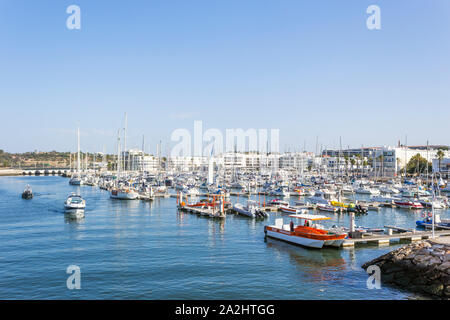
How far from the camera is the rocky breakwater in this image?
19.2 meters

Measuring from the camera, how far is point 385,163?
13700 centimetres

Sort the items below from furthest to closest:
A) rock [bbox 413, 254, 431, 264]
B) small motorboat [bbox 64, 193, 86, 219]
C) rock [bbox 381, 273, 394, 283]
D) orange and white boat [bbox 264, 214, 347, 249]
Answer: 1. small motorboat [bbox 64, 193, 86, 219]
2. orange and white boat [bbox 264, 214, 347, 249]
3. rock [bbox 381, 273, 394, 283]
4. rock [bbox 413, 254, 431, 264]

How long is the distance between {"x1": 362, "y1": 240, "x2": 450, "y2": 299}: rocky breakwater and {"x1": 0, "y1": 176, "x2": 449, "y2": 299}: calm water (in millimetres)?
1178

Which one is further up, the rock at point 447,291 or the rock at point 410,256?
the rock at point 410,256

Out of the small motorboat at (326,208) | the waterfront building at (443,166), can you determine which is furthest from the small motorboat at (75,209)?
the waterfront building at (443,166)

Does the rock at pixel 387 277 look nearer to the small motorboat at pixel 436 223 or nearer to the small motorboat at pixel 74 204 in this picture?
the small motorboat at pixel 436 223

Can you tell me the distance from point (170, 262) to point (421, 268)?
1505 cm

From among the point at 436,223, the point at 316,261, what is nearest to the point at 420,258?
the point at 316,261

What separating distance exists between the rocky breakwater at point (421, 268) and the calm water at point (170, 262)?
1178 mm

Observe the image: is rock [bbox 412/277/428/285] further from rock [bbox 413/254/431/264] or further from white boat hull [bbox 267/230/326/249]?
white boat hull [bbox 267/230/326/249]

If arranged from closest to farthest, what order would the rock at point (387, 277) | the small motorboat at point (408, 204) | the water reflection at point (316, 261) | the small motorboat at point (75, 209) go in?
the rock at point (387, 277) < the water reflection at point (316, 261) < the small motorboat at point (75, 209) < the small motorboat at point (408, 204)

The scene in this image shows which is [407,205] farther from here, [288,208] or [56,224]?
[56,224]

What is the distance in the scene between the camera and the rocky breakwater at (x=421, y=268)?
63.1 ft

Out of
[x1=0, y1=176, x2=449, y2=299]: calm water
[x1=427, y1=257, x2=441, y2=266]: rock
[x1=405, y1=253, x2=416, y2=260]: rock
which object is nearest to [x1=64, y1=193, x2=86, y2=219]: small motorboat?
[x1=0, y1=176, x2=449, y2=299]: calm water
